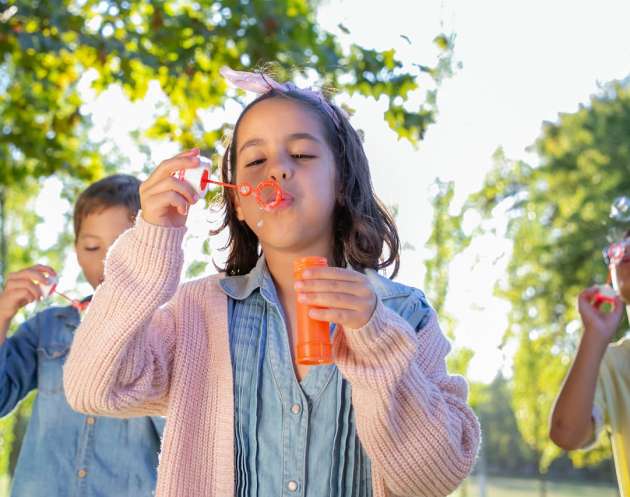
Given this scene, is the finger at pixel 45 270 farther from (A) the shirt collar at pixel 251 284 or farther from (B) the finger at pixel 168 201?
(B) the finger at pixel 168 201

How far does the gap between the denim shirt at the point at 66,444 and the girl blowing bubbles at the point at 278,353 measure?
0.99 metres

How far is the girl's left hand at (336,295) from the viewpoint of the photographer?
1650mm

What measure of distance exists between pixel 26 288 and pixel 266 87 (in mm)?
1141

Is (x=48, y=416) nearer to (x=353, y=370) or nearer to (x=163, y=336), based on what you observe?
(x=163, y=336)

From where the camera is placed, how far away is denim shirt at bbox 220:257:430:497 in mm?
1893

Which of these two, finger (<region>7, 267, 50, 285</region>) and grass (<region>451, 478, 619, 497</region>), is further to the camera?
grass (<region>451, 478, 619, 497</region>)

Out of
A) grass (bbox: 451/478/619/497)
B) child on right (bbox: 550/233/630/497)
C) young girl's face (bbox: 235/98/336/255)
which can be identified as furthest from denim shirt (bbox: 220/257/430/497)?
grass (bbox: 451/478/619/497)

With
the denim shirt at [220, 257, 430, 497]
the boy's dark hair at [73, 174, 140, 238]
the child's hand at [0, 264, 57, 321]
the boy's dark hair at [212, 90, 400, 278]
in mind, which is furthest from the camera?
the boy's dark hair at [73, 174, 140, 238]

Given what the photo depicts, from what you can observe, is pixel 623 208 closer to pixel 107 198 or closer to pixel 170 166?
pixel 107 198

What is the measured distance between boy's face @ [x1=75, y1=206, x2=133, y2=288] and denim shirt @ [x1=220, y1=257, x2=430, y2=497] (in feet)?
3.68

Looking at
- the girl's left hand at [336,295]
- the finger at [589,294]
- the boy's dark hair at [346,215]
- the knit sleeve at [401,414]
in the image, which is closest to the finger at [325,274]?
the girl's left hand at [336,295]

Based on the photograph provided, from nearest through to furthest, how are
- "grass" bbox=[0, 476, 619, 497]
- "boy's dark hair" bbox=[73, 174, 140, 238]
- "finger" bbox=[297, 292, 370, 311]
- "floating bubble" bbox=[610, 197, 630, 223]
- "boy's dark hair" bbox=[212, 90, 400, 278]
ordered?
1. "finger" bbox=[297, 292, 370, 311]
2. "boy's dark hair" bbox=[212, 90, 400, 278]
3. "boy's dark hair" bbox=[73, 174, 140, 238]
4. "floating bubble" bbox=[610, 197, 630, 223]
5. "grass" bbox=[0, 476, 619, 497]

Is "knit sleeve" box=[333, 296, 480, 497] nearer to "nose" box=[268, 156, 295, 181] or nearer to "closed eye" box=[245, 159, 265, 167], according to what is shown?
"nose" box=[268, 156, 295, 181]

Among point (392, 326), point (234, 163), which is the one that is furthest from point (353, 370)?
point (234, 163)
